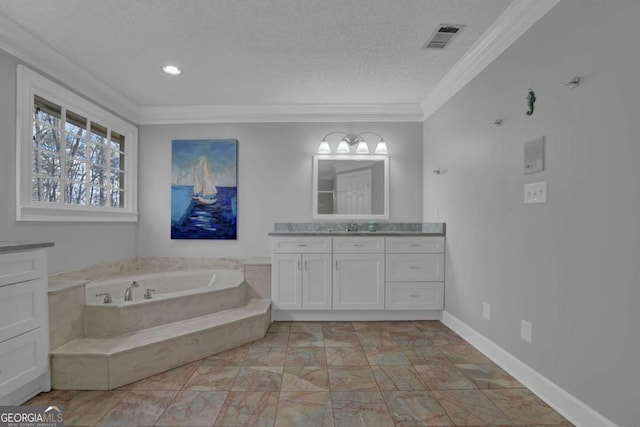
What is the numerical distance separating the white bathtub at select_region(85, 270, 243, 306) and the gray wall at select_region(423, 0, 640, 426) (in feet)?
7.52

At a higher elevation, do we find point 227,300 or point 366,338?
point 227,300

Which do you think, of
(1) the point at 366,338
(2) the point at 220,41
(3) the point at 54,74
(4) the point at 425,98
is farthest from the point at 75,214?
(4) the point at 425,98

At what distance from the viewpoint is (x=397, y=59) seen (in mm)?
2734

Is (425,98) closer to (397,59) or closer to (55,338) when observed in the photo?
(397,59)

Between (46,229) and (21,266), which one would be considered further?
(46,229)

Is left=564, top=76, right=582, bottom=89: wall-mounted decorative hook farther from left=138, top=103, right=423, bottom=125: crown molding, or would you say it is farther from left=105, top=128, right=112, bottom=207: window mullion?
left=105, top=128, right=112, bottom=207: window mullion

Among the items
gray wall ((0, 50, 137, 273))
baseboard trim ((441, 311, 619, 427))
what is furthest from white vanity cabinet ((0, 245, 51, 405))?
baseboard trim ((441, 311, 619, 427))

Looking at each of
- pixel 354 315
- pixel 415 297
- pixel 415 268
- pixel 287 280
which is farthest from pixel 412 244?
pixel 287 280

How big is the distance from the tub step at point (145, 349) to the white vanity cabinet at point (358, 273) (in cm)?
87

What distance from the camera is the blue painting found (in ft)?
12.9

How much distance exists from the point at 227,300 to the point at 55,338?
4.07 feet

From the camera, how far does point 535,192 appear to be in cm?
198

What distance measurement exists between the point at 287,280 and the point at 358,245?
80 centimetres

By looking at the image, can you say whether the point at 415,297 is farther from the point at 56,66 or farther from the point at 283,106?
the point at 56,66
